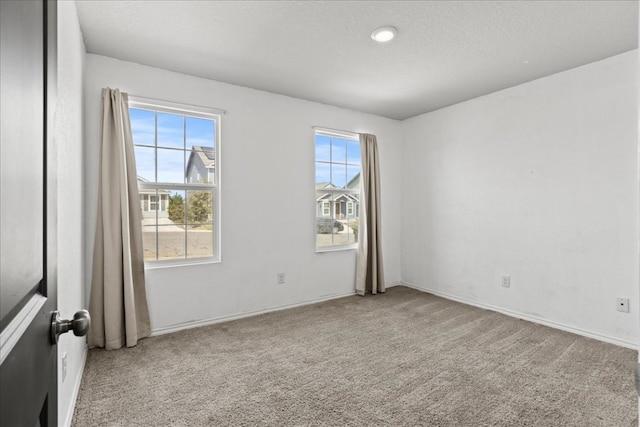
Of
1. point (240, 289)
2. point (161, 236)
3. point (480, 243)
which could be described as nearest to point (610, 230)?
point (480, 243)

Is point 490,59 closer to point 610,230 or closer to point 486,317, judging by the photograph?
point 610,230

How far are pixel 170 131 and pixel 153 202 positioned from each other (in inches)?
27.9

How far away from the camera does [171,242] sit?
330 centimetres

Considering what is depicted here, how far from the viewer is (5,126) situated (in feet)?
1.47

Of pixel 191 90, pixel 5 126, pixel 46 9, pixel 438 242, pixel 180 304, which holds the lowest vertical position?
pixel 180 304

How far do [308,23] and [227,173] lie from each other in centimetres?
168

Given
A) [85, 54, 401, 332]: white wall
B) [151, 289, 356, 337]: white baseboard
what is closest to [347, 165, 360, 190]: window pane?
[85, 54, 401, 332]: white wall

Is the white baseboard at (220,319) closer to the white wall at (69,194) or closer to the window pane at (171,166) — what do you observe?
the white wall at (69,194)

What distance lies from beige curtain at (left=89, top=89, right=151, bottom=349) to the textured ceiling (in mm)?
620

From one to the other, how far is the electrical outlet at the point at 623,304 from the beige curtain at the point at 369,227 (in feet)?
7.82

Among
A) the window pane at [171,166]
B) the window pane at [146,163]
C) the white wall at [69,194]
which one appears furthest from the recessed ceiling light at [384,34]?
the window pane at [146,163]

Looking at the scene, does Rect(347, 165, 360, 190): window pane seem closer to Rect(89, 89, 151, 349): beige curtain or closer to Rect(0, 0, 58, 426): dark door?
Rect(89, 89, 151, 349): beige curtain

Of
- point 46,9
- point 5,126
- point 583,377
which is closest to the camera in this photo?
point 5,126

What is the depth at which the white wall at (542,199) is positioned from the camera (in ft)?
9.49
